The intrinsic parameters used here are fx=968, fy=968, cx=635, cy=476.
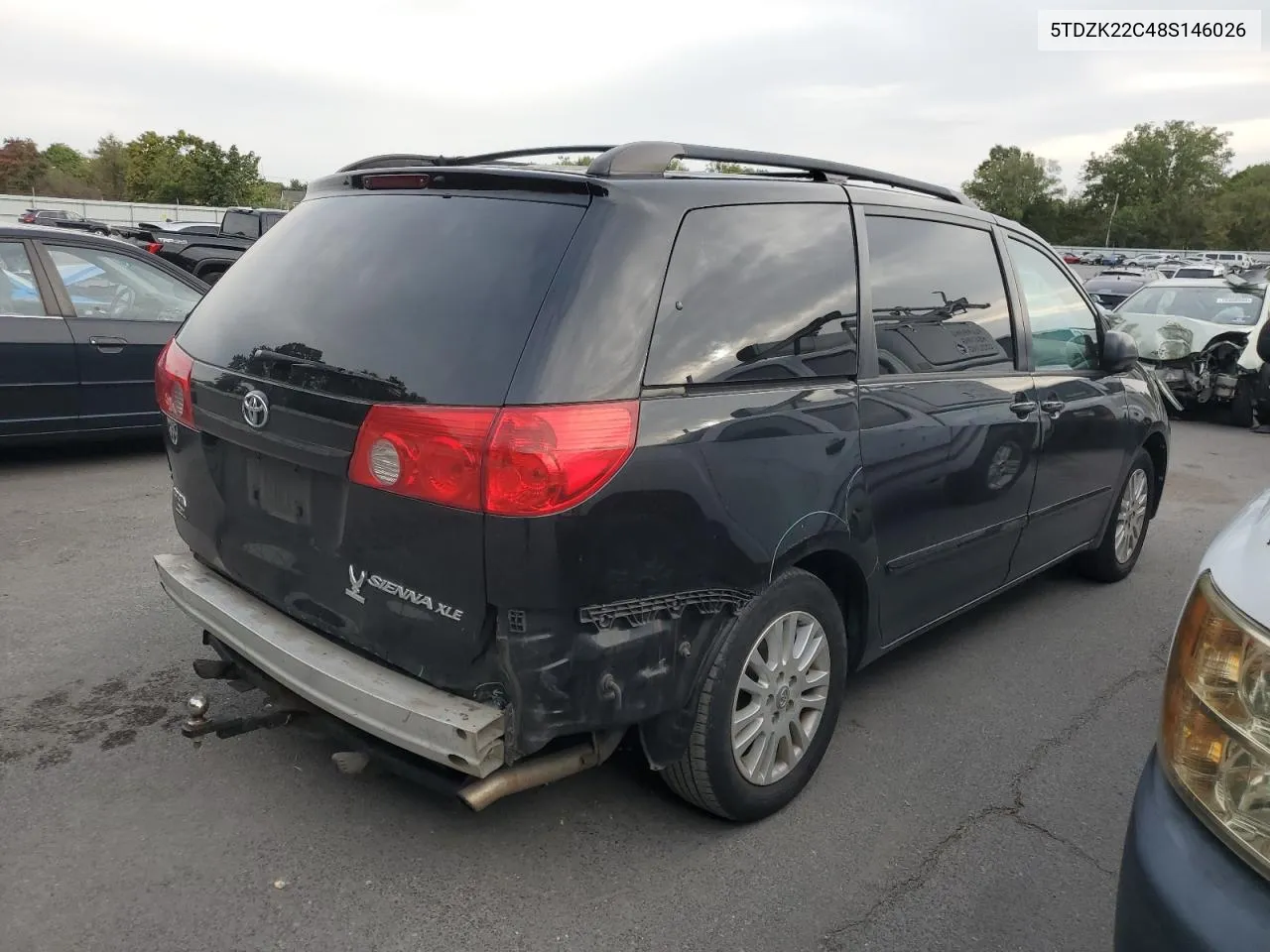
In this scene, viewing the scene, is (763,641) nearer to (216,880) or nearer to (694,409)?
(694,409)

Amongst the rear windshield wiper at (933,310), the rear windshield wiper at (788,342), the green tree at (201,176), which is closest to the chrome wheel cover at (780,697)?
the rear windshield wiper at (788,342)

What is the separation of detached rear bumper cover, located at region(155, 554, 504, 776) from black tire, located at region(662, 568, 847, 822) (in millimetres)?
614

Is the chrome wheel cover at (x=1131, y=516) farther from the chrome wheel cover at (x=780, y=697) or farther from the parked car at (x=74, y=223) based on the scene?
the parked car at (x=74, y=223)

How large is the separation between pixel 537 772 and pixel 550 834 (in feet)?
1.49

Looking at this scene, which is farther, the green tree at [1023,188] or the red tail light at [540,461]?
the green tree at [1023,188]

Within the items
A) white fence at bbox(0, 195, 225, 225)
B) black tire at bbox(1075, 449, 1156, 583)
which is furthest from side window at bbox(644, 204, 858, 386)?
white fence at bbox(0, 195, 225, 225)

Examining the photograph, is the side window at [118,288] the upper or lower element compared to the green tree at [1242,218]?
lower

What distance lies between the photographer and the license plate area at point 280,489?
104 inches

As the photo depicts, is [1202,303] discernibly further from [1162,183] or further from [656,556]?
[1162,183]

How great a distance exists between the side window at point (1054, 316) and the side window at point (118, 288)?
5485 millimetres

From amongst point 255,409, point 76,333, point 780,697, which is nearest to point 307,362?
point 255,409

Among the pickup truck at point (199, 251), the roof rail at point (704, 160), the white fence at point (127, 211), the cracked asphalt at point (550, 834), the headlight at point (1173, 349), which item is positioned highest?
the white fence at point (127, 211)

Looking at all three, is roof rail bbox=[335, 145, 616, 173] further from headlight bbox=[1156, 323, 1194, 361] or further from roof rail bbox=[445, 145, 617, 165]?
headlight bbox=[1156, 323, 1194, 361]

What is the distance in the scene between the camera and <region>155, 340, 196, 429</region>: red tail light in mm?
3059
